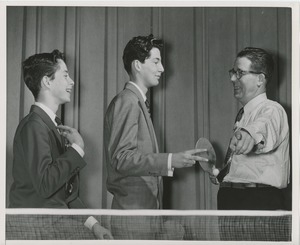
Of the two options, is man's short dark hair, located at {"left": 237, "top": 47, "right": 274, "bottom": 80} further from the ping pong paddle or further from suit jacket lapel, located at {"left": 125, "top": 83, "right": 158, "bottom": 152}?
suit jacket lapel, located at {"left": 125, "top": 83, "right": 158, "bottom": 152}

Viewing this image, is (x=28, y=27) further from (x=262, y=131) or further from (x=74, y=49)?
(x=262, y=131)

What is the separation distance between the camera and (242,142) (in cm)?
231

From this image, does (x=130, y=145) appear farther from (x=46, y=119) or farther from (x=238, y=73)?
(x=238, y=73)

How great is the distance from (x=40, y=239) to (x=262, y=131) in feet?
3.21

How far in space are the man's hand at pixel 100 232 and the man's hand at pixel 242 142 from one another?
60 cm

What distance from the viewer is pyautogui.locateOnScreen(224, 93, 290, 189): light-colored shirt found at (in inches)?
90.2

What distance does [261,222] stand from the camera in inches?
91.0

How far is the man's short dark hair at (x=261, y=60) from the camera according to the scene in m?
2.35

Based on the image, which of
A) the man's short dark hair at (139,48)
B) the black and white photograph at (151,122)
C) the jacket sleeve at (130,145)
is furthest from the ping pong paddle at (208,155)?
the man's short dark hair at (139,48)

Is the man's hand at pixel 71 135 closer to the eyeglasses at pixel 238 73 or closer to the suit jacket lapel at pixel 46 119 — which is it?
the suit jacket lapel at pixel 46 119

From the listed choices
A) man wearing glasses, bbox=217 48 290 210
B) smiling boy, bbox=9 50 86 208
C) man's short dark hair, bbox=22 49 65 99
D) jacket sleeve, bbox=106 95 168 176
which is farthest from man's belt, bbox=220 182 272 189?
man's short dark hair, bbox=22 49 65 99

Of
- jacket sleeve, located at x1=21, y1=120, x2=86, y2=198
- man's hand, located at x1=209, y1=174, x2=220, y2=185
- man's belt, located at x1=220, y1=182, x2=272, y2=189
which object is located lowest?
man's belt, located at x1=220, y1=182, x2=272, y2=189

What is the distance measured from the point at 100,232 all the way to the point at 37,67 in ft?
2.33

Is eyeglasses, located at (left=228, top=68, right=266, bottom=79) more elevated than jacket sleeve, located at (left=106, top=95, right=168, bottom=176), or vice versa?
eyeglasses, located at (left=228, top=68, right=266, bottom=79)
